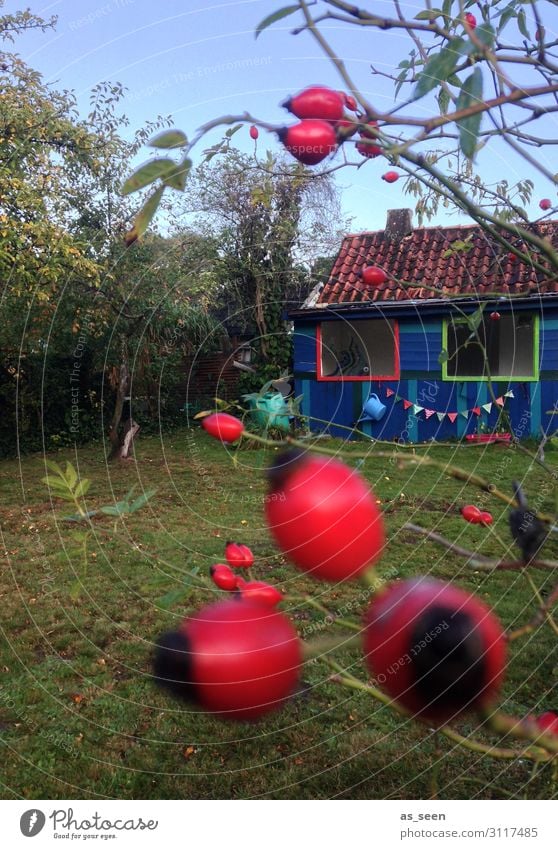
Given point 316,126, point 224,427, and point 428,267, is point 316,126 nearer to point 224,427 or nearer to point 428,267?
point 224,427

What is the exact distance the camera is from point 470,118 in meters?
0.20

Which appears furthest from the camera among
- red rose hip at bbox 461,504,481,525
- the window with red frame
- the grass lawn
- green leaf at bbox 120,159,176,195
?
the grass lawn

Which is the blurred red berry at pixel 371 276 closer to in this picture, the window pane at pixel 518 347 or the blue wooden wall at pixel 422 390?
the blue wooden wall at pixel 422 390

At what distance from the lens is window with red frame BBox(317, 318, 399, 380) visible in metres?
0.41

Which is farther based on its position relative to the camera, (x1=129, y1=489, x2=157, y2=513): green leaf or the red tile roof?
the red tile roof

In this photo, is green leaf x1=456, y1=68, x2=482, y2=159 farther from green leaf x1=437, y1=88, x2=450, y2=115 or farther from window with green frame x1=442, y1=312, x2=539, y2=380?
window with green frame x1=442, y1=312, x2=539, y2=380

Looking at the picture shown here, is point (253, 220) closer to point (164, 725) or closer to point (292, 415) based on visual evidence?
point (292, 415)

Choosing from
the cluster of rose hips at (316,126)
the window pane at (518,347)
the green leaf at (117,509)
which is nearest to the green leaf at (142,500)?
the green leaf at (117,509)

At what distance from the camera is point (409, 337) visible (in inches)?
16.7

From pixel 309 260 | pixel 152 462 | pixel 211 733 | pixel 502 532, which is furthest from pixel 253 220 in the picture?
pixel 211 733

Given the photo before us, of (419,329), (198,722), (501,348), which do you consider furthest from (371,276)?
(198,722)

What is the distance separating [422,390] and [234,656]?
0.30 meters

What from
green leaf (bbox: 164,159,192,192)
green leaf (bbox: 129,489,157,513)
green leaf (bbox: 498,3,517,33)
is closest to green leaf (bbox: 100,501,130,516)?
green leaf (bbox: 129,489,157,513)
